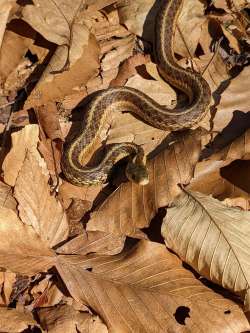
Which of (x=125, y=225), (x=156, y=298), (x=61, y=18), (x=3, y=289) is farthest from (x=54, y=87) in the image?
(x=156, y=298)

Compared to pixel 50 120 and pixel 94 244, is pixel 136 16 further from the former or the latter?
pixel 94 244

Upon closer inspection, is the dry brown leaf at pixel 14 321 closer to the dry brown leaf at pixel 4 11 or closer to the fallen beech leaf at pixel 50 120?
the fallen beech leaf at pixel 50 120

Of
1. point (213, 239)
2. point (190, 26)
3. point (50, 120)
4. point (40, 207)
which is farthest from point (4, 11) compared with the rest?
point (213, 239)

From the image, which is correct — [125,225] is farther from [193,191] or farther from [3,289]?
[3,289]

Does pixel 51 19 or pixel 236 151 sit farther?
pixel 51 19

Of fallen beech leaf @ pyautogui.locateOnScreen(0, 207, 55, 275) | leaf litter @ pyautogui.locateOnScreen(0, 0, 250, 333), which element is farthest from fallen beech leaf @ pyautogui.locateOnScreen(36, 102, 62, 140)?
fallen beech leaf @ pyautogui.locateOnScreen(0, 207, 55, 275)

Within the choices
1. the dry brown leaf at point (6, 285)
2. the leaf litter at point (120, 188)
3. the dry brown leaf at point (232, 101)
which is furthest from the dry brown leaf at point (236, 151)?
the dry brown leaf at point (6, 285)

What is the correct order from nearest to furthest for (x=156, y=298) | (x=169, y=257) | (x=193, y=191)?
(x=156, y=298) → (x=169, y=257) → (x=193, y=191)
